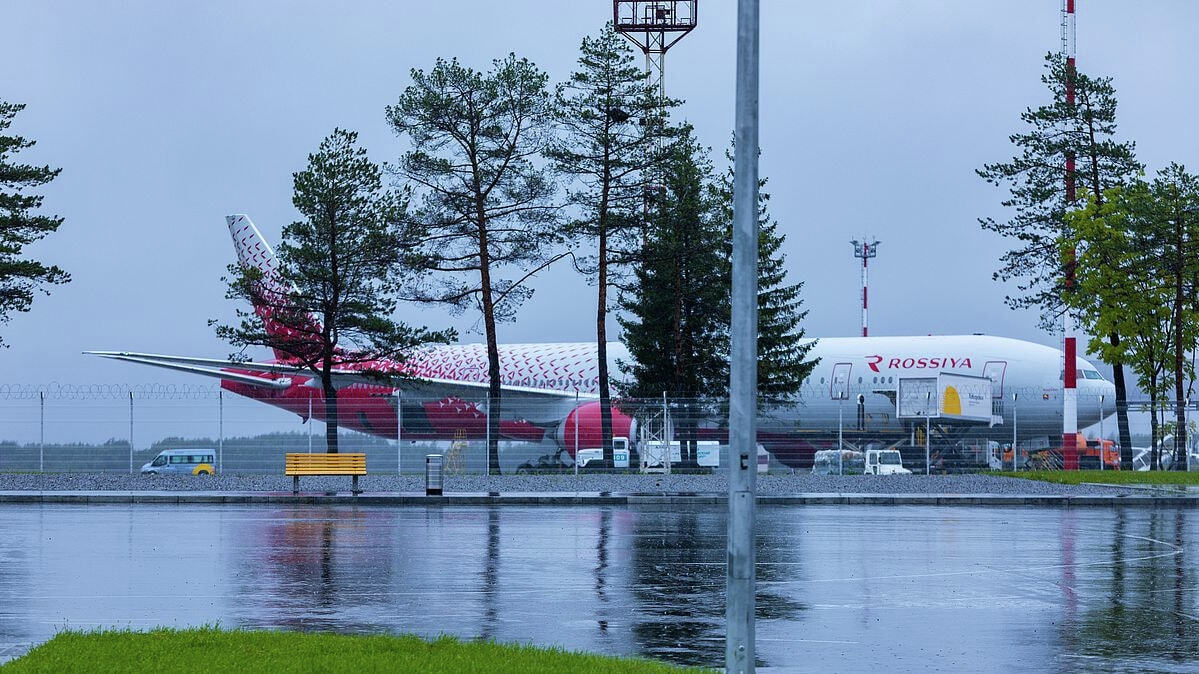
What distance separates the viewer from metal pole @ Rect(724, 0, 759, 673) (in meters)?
7.12

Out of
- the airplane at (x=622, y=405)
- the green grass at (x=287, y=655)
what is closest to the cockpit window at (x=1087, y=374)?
the airplane at (x=622, y=405)

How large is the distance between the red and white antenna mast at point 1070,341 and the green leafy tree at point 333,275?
17.1 m

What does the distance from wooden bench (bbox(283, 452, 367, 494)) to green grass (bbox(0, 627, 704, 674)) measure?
1902 centimetres

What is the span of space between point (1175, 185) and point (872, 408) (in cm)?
1118

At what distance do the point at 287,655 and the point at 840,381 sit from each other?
37489 millimetres

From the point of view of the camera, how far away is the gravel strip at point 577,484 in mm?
28922

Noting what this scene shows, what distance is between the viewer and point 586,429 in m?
36.0

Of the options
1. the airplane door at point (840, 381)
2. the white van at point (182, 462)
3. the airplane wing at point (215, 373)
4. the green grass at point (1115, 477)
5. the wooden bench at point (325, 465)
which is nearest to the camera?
the wooden bench at point (325, 465)

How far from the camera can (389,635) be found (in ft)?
30.2

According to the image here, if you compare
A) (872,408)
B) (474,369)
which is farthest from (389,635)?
(474,369)

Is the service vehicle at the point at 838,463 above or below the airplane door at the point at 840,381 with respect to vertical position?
below

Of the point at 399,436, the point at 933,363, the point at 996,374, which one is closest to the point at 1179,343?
the point at 996,374

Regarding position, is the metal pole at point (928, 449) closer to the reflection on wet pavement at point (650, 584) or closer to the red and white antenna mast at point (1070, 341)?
the red and white antenna mast at point (1070, 341)

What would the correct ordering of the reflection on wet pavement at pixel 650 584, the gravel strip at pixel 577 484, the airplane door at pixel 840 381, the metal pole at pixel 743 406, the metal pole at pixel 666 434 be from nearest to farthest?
the metal pole at pixel 743 406 → the reflection on wet pavement at pixel 650 584 → the gravel strip at pixel 577 484 → the metal pole at pixel 666 434 → the airplane door at pixel 840 381
